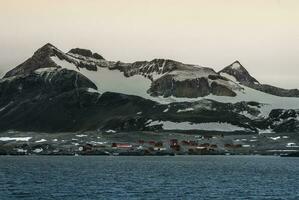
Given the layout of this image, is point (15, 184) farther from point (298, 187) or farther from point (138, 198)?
point (298, 187)

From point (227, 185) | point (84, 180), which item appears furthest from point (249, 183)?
point (84, 180)

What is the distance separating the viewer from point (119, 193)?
143 m

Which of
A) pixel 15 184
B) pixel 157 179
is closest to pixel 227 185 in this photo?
pixel 157 179

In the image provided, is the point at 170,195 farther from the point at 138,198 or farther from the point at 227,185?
the point at 227,185

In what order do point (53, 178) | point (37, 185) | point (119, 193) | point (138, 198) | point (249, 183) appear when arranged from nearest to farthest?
1. point (138, 198)
2. point (119, 193)
3. point (37, 185)
4. point (249, 183)
5. point (53, 178)

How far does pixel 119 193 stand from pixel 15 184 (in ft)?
114

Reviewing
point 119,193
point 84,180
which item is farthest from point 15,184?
point 119,193

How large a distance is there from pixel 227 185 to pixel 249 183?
11095 mm

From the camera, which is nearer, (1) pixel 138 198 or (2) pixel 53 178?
(1) pixel 138 198

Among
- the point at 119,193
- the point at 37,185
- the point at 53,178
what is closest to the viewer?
the point at 119,193

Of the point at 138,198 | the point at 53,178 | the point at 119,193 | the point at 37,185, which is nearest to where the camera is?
the point at 138,198

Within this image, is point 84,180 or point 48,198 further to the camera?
point 84,180

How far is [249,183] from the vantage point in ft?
584

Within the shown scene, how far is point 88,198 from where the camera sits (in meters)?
134
